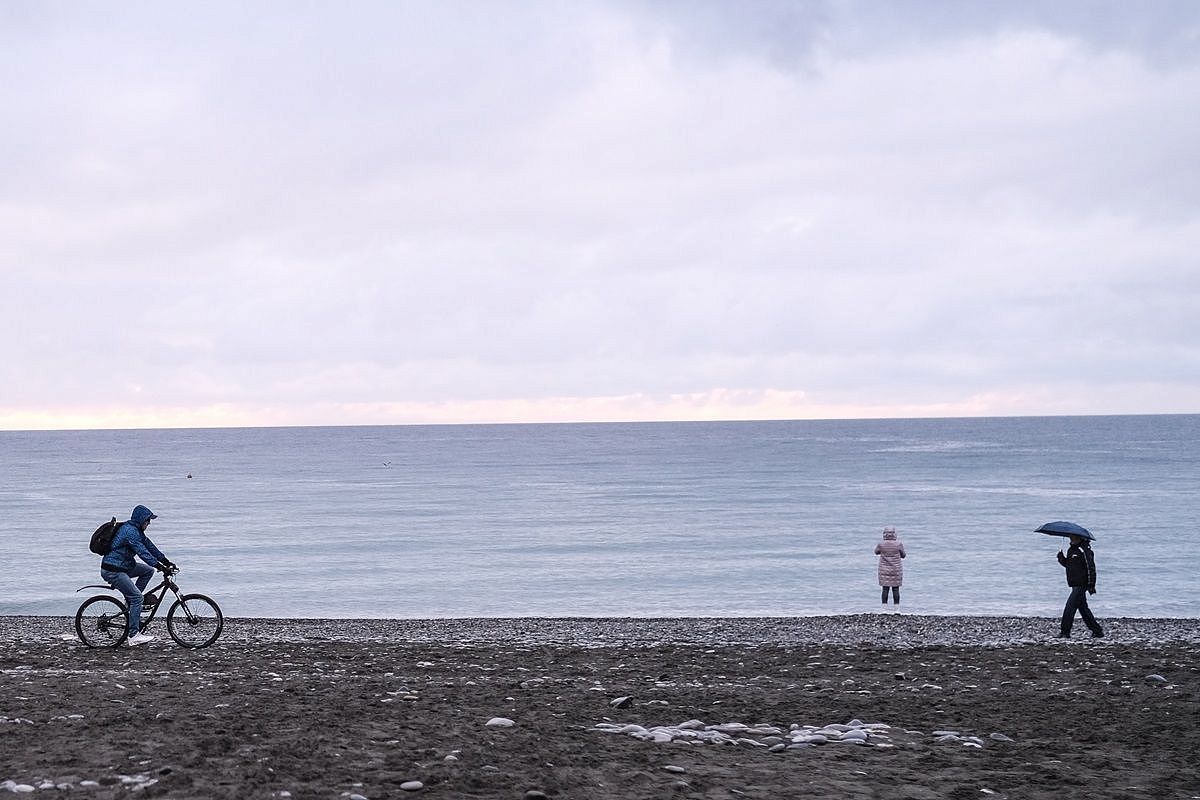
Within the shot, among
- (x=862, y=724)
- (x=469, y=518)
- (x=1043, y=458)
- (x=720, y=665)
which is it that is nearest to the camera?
(x=862, y=724)

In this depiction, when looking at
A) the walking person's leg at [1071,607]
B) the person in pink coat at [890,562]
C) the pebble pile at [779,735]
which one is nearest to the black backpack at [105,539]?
the pebble pile at [779,735]

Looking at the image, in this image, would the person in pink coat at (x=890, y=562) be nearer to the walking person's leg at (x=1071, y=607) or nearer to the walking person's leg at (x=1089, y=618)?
the walking person's leg at (x=1071, y=607)

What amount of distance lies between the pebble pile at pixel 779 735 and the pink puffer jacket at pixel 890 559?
56.4ft

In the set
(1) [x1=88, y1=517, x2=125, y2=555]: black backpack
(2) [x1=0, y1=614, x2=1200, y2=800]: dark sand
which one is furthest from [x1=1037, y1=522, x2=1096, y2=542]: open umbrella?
(1) [x1=88, y1=517, x2=125, y2=555]: black backpack

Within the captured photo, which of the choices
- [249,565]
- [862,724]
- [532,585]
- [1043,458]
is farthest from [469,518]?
[1043,458]

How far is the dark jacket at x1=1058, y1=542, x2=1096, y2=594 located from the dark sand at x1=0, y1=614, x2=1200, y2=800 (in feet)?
4.03

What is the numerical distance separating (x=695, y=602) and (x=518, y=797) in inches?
1112

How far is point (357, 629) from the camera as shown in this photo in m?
26.7

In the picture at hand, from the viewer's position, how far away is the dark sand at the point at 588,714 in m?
8.89

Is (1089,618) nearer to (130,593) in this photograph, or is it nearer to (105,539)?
(130,593)

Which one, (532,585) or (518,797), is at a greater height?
(518,797)

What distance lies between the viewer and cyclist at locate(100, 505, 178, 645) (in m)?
17.8

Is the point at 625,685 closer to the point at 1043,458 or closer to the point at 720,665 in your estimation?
the point at 720,665

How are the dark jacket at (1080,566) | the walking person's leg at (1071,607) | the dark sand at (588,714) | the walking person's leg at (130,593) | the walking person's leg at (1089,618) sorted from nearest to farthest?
1. the dark sand at (588,714)
2. the walking person's leg at (130,593)
3. the dark jacket at (1080,566)
4. the walking person's leg at (1071,607)
5. the walking person's leg at (1089,618)
